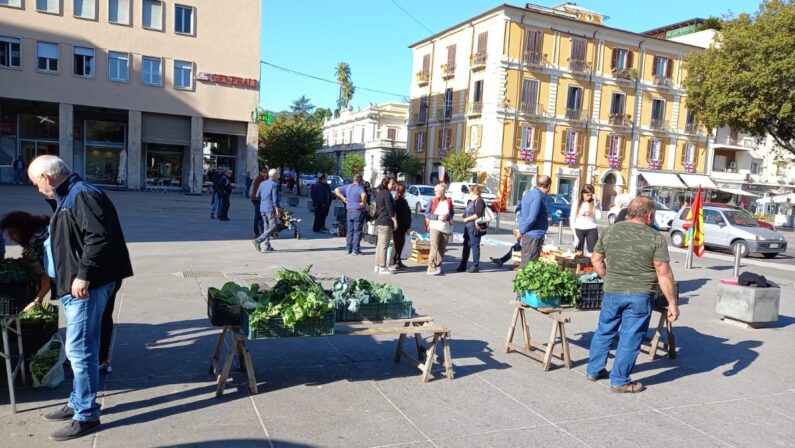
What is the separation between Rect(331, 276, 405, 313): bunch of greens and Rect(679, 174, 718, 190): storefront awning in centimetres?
4871

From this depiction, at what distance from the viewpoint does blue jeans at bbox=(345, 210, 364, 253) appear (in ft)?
39.5

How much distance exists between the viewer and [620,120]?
146 feet

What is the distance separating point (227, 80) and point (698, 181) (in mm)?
39356

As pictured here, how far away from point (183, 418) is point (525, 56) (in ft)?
133

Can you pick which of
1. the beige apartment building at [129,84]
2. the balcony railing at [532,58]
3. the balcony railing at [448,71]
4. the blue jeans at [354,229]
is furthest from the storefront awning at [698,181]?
the blue jeans at [354,229]

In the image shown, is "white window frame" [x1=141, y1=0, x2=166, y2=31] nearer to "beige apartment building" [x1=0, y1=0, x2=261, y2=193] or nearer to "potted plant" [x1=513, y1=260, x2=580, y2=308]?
"beige apartment building" [x1=0, y1=0, x2=261, y2=193]

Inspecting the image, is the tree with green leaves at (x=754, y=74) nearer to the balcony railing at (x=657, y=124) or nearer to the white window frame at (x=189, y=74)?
the balcony railing at (x=657, y=124)

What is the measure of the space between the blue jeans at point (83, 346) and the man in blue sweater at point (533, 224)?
6.29 metres

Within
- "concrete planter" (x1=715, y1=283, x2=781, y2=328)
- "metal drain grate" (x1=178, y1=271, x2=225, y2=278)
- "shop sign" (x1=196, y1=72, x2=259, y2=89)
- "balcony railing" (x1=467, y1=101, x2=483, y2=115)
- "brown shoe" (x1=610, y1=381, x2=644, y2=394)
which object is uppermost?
"balcony railing" (x1=467, y1=101, x2=483, y2=115)

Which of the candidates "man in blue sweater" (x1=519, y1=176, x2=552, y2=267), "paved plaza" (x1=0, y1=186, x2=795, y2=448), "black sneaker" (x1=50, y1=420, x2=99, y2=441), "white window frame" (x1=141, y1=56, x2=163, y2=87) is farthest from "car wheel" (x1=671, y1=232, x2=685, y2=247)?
"white window frame" (x1=141, y1=56, x2=163, y2=87)

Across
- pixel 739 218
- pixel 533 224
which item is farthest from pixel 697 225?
pixel 739 218

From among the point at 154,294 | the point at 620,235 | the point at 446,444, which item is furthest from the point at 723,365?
the point at 154,294

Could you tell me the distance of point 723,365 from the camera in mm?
6102

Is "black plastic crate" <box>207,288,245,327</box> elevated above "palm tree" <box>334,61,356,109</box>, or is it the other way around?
"palm tree" <box>334,61,356,109</box>
